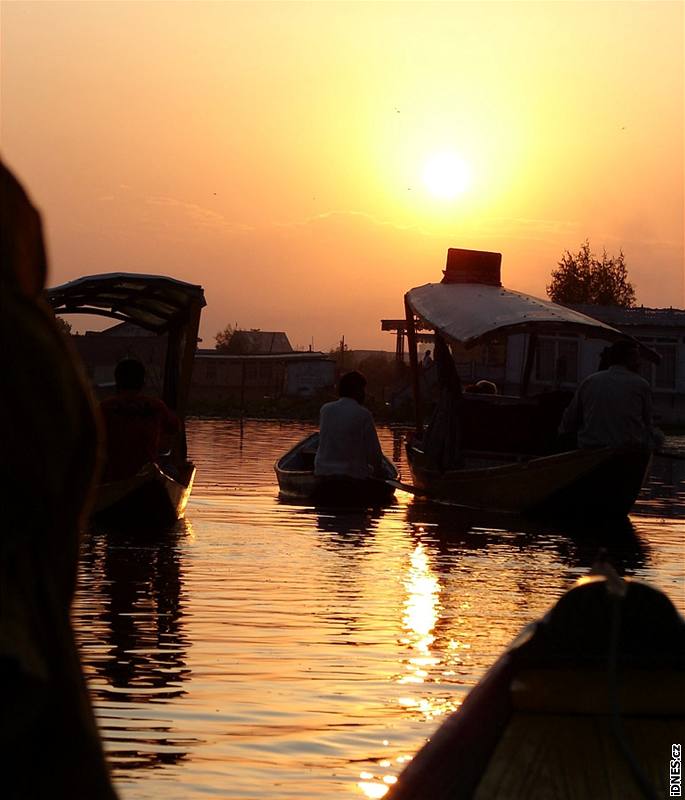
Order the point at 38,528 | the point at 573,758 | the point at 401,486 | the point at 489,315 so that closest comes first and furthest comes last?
the point at 38,528
the point at 573,758
the point at 401,486
the point at 489,315

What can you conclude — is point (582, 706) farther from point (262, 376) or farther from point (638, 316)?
point (262, 376)

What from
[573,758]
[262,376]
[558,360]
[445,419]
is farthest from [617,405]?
[262,376]

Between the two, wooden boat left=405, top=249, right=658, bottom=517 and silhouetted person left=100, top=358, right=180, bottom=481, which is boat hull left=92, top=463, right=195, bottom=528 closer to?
silhouetted person left=100, top=358, right=180, bottom=481

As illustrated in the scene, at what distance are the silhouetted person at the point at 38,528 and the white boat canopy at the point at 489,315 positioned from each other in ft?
46.9

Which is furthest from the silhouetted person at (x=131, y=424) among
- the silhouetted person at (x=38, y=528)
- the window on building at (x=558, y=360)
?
the window on building at (x=558, y=360)

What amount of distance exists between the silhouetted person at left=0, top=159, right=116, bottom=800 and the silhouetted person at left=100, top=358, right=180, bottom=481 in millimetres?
10622

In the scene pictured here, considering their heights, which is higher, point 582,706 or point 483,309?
point 483,309

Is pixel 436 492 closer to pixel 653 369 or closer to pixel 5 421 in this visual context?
pixel 5 421

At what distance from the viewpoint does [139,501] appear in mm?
13125

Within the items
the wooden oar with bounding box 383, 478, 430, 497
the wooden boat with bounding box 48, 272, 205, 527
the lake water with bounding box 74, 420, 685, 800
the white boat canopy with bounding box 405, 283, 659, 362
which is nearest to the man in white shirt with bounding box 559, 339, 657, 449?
the lake water with bounding box 74, 420, 685, 800

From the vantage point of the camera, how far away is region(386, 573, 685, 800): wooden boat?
4270 millimetres

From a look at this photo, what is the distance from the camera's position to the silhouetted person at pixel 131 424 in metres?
12.9

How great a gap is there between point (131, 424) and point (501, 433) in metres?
6.20

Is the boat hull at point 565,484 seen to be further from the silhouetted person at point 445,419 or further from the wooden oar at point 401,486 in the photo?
the silhouetted person at point 445,419
